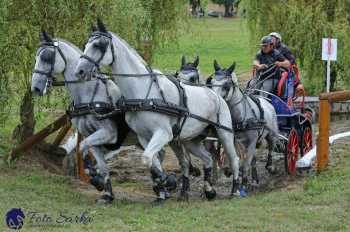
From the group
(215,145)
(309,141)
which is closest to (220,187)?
(215,145)

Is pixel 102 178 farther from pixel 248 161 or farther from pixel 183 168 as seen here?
pixel 248 161

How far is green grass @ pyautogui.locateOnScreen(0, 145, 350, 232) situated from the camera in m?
7.69

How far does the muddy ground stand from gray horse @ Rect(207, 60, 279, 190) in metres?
0.55

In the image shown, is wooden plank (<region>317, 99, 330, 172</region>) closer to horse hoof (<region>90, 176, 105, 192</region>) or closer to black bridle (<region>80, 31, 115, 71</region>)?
horse hoof (<region>90, 176, 105, 192</region>)

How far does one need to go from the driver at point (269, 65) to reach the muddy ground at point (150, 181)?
1.52 metres

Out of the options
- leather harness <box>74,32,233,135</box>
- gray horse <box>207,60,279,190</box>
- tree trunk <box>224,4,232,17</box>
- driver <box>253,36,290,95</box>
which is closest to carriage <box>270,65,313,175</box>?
driver <box>253,36,290,95</box>

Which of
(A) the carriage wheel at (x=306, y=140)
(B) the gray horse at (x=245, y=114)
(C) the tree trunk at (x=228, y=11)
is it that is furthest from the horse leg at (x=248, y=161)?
(C) the tree trunk at (x=228, y=11)

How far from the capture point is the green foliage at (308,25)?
19.3 metres

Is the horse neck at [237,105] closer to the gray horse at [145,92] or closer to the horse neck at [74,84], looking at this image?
the gray horse at [145,92]

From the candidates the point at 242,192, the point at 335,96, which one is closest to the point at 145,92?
the point at 242,192

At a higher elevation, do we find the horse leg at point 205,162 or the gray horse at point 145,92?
the gray horse at point 145,92

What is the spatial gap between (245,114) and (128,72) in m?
2.61

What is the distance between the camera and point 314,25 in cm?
1944

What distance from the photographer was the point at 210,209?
342 inches
